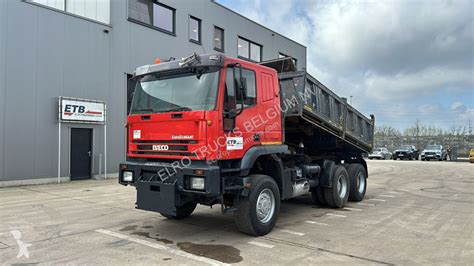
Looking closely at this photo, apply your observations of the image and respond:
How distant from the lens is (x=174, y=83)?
618 cm

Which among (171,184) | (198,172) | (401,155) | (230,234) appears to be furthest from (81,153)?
(401,155)

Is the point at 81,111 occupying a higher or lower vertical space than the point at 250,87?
higher

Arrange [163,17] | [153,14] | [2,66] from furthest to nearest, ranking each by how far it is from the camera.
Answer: [163,17]
[153,14]
[2,66]

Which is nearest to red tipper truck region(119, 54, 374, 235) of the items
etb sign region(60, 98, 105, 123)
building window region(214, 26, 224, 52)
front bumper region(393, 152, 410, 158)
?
etb sign region(60, 98, 105, 123)

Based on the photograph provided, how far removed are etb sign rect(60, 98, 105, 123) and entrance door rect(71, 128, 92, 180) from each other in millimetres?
506

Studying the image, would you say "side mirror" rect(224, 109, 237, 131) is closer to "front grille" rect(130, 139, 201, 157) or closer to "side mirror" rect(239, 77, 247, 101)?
"side mirror" rect(239, 77, 247, 101)

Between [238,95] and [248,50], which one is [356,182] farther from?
[248,50]

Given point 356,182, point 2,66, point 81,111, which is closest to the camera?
point 356,182

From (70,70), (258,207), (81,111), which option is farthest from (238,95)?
(70,70)

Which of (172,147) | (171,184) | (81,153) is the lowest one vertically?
(171,184)

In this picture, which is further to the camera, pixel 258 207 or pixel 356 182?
pixel 356 182

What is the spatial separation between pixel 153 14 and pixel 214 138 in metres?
13.6

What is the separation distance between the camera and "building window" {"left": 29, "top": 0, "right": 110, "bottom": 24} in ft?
46.0

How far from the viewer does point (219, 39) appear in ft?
70.1
